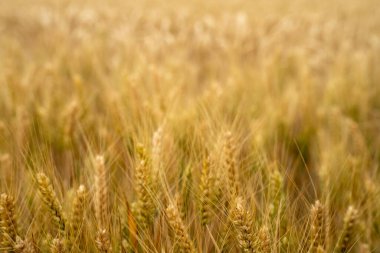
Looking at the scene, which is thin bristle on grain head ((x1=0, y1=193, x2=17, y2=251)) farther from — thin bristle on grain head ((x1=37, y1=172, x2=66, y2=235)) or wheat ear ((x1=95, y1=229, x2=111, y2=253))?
wheat ear ((x1=95, y1=229, x2=111, y2=253))

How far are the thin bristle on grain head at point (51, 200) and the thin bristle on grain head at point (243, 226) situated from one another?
426 millimetres

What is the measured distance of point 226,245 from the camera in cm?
91

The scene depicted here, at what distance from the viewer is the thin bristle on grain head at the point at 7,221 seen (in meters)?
0.76

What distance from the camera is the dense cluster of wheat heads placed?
874mm

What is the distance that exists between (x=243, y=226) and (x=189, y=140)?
534 millimetres

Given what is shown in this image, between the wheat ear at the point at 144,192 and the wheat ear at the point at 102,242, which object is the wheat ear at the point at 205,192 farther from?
the wheat ear at the point at 102,242

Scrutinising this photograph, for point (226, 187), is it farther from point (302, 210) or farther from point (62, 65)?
point (62, 65)

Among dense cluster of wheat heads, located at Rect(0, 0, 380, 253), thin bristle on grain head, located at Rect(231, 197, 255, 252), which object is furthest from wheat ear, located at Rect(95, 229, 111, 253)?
thin bristle on grain head, located at Rect(231, 197, 255, 252)

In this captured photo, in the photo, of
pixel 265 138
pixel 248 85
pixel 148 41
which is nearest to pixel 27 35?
pixel 148 41

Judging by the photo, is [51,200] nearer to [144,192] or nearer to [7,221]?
[7,221]

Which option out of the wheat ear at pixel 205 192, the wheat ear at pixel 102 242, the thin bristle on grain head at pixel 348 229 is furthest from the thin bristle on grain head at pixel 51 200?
the thin bristle on grain head at pixel 348 229

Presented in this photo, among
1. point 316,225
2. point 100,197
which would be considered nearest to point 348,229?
point 316,225

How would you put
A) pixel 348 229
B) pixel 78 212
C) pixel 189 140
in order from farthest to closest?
pixel 189 140, pixel 348 229, pixel 78 212

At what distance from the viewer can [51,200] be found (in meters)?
0.82
